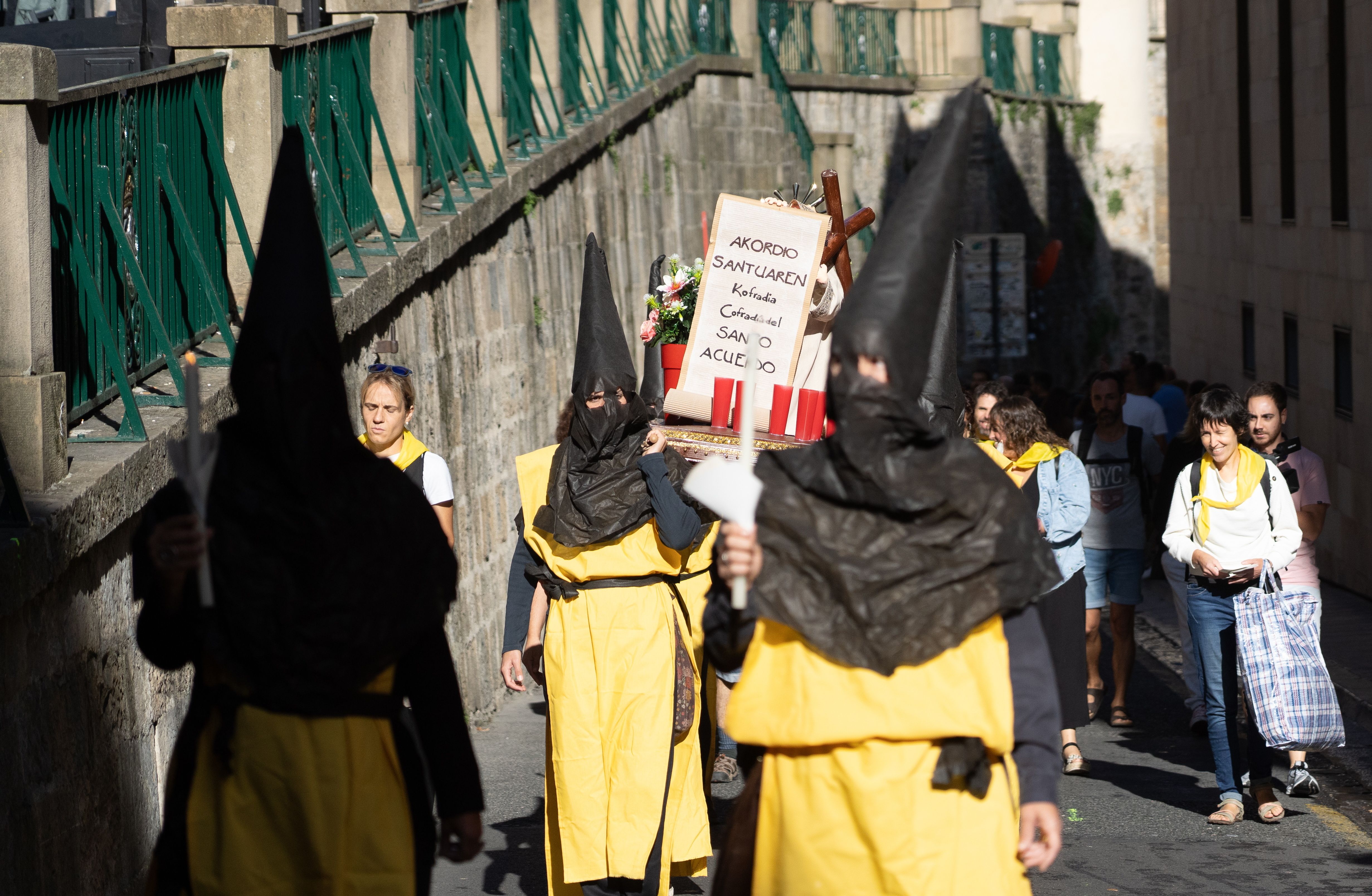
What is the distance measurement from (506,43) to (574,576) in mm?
8572

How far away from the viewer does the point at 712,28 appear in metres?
23.5

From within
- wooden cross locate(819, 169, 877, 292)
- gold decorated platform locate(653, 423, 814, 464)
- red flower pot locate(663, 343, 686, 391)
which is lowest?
gold decorated platform locate(653, 423, 814, 464)

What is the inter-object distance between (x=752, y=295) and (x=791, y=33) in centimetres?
2243

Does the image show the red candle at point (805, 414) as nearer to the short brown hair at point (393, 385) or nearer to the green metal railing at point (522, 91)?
the short brown hair at point (393, 385)

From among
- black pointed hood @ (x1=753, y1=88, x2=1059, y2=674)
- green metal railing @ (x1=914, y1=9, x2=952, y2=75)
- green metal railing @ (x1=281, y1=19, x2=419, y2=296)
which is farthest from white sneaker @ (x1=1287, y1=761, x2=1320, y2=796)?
green metal railing @ (x1=914, y1=9, x2=952, y2=75)

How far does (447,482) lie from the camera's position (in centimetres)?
696

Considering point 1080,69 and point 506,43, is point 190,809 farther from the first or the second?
point 1080,69

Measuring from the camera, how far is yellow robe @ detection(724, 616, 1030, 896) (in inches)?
150

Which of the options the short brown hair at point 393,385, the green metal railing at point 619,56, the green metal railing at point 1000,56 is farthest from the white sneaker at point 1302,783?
the green metal railing at point 1000,56

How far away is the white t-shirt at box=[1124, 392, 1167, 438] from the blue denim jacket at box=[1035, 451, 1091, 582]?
5.06 meters

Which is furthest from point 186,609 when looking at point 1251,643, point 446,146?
point 446,146

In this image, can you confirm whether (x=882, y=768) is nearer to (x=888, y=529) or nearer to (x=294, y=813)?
(x=888, y=529)

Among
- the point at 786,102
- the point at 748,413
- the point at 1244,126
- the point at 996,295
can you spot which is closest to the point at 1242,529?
the point at 748,413

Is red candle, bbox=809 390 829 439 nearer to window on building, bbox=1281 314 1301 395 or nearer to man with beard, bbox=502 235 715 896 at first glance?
man with beard, bbox=502 235 715 896
